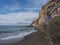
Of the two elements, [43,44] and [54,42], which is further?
[43,44]

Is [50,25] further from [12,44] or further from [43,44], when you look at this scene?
[12,44]

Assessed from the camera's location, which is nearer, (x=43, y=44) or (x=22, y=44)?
(x=43, y=44)

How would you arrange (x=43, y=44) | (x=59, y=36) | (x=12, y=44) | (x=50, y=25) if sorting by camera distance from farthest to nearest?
(x=12, y=44), (x=43, y=44), (x=50, y=25), (x=59, y=36)

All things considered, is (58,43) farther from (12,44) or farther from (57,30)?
Result: (12,44)

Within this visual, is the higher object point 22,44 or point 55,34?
point 55,34

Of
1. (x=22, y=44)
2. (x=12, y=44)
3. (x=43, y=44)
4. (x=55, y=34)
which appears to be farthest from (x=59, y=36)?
(x=12, y=44)

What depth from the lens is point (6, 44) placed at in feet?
52.1

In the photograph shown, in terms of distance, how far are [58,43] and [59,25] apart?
86 centimetres

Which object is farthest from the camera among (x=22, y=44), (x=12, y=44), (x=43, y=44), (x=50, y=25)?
(x=12, y=44)

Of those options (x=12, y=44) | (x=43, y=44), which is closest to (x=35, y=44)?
(x=43, y=44)

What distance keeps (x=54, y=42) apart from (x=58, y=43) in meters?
0.23

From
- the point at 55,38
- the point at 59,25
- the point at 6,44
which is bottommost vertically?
the point at 6,44

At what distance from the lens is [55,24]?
30.6 feet

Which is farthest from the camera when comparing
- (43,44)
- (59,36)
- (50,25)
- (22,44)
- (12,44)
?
(12,44)
